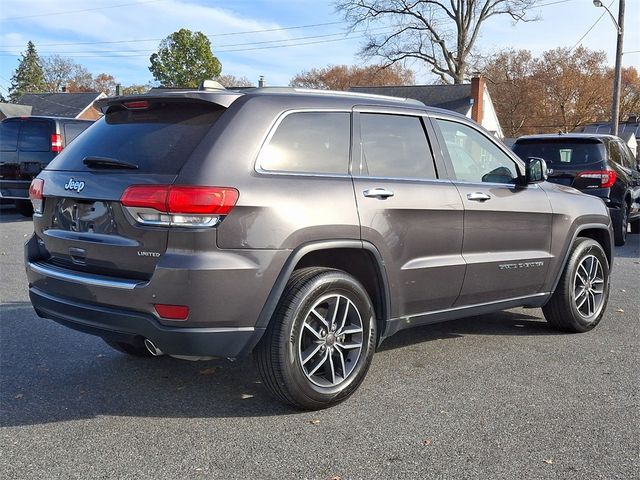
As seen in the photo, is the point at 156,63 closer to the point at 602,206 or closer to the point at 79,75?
the point at 79,75

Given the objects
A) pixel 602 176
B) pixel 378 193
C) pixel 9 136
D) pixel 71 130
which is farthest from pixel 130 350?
pixel 9 136

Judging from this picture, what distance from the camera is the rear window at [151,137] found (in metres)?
3.54

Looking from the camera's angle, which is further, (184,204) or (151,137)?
(151,137)

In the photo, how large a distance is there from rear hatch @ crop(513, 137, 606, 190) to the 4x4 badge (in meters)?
7.67

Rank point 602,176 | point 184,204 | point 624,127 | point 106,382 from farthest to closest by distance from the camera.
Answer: point 624,127 < point 602,176 < point 106,382 < point 184,204

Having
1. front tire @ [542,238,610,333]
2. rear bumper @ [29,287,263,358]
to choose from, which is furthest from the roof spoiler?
front tire @ [542,238,610,333]

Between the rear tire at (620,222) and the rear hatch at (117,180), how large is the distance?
8.47 m

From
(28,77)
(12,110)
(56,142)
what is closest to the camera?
(56,142)

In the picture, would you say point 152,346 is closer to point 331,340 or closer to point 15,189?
point 331,340

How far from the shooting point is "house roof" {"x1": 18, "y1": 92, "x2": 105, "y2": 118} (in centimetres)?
5512

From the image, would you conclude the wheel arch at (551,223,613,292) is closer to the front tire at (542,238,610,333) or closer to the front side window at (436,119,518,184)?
the front tire at (542,238,610,333)

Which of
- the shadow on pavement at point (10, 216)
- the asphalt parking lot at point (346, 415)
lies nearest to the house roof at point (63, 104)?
the shadow on pavement at point (10, 216)

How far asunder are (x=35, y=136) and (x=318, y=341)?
10758 millimetres

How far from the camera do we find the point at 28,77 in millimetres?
93938
